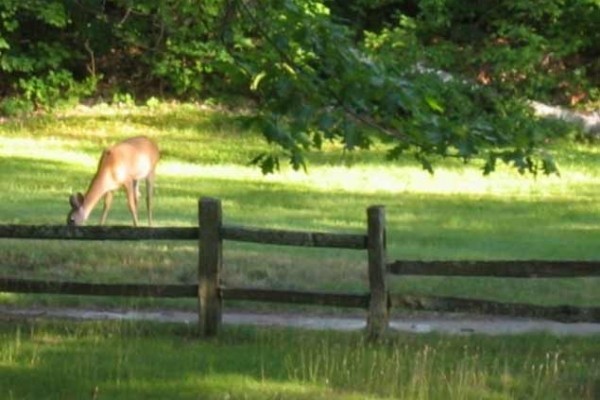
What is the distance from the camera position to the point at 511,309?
12.8 metres

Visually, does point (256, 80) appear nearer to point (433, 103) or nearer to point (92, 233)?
point (433, 103)

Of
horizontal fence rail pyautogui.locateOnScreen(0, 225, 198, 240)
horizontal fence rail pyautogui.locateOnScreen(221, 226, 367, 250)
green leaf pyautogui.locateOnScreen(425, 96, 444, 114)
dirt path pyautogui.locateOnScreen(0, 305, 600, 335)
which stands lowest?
dirt path pyautogui.locateOnScreen(0, 305, 600, 335)

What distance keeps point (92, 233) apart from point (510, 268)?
3663 mm

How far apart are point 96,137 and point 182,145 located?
245 cm

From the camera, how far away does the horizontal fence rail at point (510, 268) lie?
12.7 m

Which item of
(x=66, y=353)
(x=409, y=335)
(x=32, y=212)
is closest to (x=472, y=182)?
(x=32, y=212)

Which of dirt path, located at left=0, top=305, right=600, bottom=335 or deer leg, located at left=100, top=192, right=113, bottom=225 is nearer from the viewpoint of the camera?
dirt path, located at left=0, top=305, right=600, bottom=335

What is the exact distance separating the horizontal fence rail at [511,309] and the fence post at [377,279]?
12.4 inches

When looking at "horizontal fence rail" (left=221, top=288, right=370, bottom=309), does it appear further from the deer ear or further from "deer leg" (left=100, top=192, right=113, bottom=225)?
"deer leg" (left=100, top=192, right=113, bottom=225)

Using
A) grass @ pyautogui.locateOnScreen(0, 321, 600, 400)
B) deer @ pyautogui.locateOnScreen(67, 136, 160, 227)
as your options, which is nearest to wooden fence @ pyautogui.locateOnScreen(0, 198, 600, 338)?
grass @ pyautogui.locateOnScreen(0, 321, 600, 400)

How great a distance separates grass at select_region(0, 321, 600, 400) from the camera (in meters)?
10.5

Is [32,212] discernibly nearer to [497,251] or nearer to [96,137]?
[497,251]

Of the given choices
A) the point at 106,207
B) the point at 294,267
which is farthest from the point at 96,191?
the point at 294,267

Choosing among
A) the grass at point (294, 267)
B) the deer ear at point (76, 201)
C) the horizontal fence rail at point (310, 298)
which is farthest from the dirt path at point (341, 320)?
the deer ear at point (76, 201)
